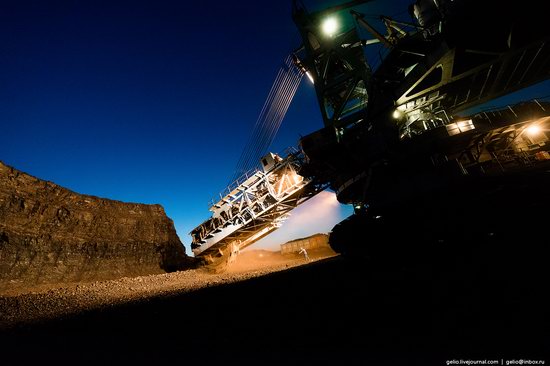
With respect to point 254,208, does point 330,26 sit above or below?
above

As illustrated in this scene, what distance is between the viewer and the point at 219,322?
3.87m

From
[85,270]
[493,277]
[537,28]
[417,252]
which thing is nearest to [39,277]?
[85,270]

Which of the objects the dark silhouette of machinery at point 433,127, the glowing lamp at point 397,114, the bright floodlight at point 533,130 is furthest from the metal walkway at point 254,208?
the bright floodlight at point 533,130

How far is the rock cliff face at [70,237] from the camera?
1191 cm

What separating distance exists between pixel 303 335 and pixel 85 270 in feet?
54.6

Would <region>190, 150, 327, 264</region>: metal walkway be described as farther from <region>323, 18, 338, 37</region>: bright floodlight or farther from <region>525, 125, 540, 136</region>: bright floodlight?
<region>525, 125, 540, 136</region>: bright floodlight

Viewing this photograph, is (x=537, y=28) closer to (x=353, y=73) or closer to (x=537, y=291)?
(x=353, y=73)

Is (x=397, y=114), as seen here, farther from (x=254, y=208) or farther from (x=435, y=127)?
(x=254, y=208)

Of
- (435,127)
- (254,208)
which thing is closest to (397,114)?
(435,127)

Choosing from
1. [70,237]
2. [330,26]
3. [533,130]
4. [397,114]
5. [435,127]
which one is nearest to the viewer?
[435,127]

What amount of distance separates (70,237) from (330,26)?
66.0 ft

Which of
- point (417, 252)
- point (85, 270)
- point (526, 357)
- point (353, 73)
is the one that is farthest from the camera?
point (85, 270)

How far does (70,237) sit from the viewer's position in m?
14.1

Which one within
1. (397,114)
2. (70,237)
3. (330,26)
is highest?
(330,26)
